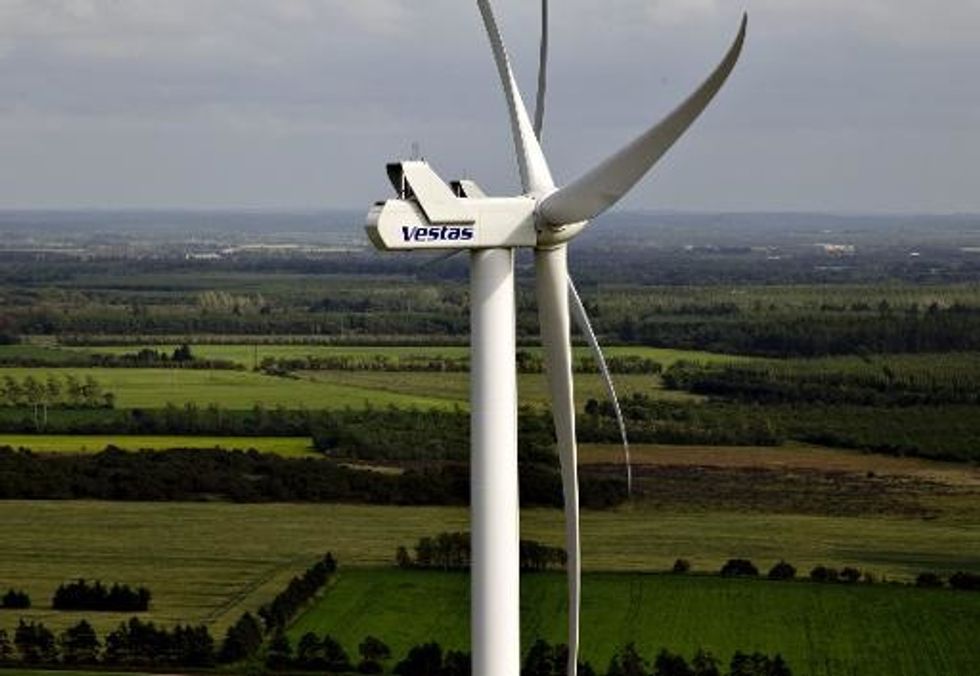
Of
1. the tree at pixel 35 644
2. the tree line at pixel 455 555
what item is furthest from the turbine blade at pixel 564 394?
the tree line at pixel 455 555

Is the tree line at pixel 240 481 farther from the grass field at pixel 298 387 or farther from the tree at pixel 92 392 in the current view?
the tree at pixel 92 392

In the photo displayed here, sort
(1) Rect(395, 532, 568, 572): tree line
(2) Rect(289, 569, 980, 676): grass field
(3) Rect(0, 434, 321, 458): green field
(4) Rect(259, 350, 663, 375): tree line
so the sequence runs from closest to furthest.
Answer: (2) Rect(289, 569, 980, 676): grass field, (1) Rect(395, 532, 568, 572): tree line, (3) Rect(0, 434, 321, 458): green field, (4) Rect(259, 350, 663, 375): tree line

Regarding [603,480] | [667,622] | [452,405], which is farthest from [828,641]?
[452,405]

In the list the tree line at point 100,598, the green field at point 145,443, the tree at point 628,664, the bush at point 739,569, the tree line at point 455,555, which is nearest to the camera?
the tree at point 628,664

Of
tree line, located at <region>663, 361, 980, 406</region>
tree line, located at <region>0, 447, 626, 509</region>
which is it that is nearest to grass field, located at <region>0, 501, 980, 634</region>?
tree line, located at <region>0, 447, 626, 509</region>

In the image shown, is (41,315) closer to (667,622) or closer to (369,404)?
(369,404)

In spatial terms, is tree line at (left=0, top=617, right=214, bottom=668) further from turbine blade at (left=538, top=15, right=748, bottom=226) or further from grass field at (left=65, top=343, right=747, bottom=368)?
grass field at (left=65, top=343, right=747, bottom=368)

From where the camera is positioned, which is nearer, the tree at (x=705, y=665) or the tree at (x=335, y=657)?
the tree at (x=705, y=665)
